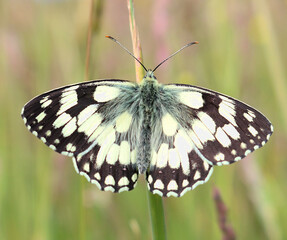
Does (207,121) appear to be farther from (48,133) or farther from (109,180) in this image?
(48,133)

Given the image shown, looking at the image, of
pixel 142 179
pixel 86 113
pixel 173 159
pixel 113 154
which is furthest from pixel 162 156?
pixel 142 179

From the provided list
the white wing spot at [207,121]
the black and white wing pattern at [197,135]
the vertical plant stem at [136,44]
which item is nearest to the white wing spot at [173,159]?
the black and white wing pattern at [197,135]

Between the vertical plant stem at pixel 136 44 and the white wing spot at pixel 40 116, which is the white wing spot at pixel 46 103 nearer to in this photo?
the white wing spot at pixel 40 116

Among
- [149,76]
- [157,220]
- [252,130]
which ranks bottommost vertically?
[157,220]

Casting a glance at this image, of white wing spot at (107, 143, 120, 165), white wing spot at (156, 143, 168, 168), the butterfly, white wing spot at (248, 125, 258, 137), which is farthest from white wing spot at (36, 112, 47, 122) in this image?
white wing spot at (248, 125, 258, 137)

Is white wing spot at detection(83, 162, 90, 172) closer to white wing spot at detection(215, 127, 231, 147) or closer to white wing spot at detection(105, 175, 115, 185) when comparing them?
white wing spot at detection(105, 175, 115, 185)

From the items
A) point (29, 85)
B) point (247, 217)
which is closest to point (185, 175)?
point (247, 217)
